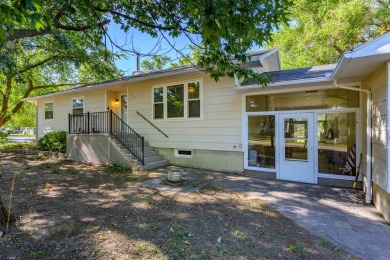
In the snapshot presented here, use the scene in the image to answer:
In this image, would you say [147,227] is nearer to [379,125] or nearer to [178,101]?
[379,125]

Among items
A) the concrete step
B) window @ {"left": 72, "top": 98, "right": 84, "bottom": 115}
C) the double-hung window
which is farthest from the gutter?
the double-hung window

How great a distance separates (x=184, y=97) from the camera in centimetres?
818

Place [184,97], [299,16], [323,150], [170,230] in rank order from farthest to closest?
1. [299,16]
2. [184,97]
3. [323,150]
4. [170,230]

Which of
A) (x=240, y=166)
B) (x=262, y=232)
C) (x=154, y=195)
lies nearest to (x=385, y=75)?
(x=262, y=232)

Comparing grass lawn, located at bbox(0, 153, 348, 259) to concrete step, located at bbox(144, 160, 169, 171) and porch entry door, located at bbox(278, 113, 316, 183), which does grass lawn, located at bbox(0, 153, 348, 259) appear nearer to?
concrete step, located at bbox(144, 160, 169, 171)

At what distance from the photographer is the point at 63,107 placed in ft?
40.1

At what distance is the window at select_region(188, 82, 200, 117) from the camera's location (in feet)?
26.0

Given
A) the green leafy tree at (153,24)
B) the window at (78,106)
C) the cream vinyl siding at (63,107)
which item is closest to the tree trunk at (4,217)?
the green leafy tree at (153,24)

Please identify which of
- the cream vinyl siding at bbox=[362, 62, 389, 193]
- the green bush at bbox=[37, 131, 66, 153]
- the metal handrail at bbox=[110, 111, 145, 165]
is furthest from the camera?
the green bush at bbox=[37, 131, 66, 153]

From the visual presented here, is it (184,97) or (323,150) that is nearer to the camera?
(323,150)

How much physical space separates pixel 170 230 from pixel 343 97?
18.4ft

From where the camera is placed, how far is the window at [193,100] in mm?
7918

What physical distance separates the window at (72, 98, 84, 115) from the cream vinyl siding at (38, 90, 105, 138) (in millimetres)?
219

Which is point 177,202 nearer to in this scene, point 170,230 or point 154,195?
point 154,195
